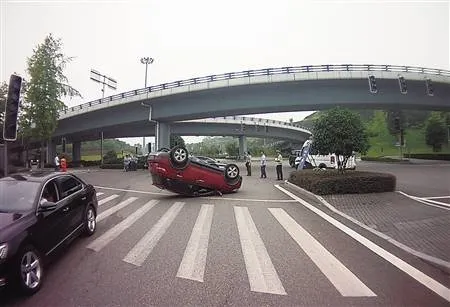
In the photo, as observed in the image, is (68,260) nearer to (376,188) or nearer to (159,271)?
(159,271)

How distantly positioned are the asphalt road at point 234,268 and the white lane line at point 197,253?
2 cm

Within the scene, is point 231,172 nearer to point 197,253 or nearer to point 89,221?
point 89,221

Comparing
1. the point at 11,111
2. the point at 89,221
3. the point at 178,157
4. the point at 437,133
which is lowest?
the point at 89,221

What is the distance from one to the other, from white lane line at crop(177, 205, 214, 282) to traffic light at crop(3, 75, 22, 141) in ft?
15.7

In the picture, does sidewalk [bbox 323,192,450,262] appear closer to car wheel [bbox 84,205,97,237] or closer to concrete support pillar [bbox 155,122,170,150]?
car wheel [bbox 84,205,97,237]

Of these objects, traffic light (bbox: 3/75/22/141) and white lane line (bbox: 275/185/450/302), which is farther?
traffic light (bbox: 3/75/22/141)

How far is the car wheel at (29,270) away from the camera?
461cm

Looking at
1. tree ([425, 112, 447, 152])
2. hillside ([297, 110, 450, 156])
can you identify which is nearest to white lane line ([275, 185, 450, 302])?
hillside ([297, 110, 450, 156])

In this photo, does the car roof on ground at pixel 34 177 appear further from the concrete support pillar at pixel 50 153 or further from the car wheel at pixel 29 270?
the concrete support pillar at pixel 50 153

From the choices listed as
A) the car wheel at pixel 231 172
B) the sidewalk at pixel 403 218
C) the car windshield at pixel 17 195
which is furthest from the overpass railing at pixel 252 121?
the car windshield at pixel 17 195

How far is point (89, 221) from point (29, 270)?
10.2 ft

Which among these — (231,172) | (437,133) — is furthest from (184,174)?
(437,133)

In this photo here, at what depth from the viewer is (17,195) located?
19.6 ft

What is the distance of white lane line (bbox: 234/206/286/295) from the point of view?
494cm
